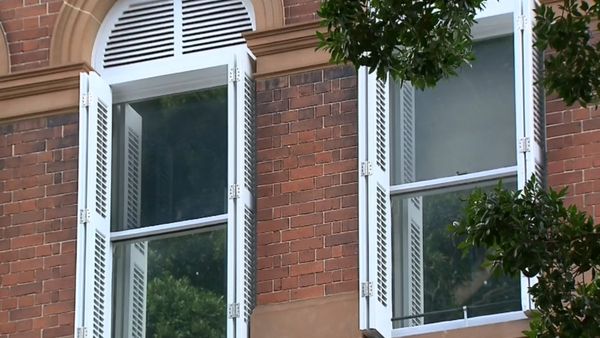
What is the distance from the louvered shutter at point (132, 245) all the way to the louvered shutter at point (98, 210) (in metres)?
0.15

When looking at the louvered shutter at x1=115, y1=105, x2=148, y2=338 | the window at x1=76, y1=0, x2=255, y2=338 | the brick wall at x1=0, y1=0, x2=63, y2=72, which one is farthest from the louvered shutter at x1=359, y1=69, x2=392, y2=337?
the brick wall at x1=0, y1=0, x2=63, y2=72

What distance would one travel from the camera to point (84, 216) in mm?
19234

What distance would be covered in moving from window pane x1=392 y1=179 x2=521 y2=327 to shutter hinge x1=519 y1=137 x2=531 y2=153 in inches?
13.9

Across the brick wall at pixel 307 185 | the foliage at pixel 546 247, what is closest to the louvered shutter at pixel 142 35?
the brick wall at pixel 307 185

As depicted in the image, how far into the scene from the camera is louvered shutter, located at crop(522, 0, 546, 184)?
18.1m

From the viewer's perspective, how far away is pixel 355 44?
47.0 ft

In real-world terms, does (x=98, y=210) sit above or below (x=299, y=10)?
below

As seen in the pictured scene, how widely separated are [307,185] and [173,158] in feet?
4.05

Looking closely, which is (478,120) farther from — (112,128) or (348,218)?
(112,128)

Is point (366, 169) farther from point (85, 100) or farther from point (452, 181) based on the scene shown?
point (85, 100)

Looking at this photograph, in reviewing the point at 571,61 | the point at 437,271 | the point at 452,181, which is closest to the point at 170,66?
the point at 452,181

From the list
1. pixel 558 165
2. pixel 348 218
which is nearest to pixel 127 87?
pixel 348 218

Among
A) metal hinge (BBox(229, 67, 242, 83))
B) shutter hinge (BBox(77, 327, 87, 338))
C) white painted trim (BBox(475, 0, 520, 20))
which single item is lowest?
shutter hinge (BBox(77, 327, 87, 338))

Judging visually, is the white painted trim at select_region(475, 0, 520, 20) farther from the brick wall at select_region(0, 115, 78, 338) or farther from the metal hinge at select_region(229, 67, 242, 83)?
the brick wall at select_region(0, 115, 78, 338)
